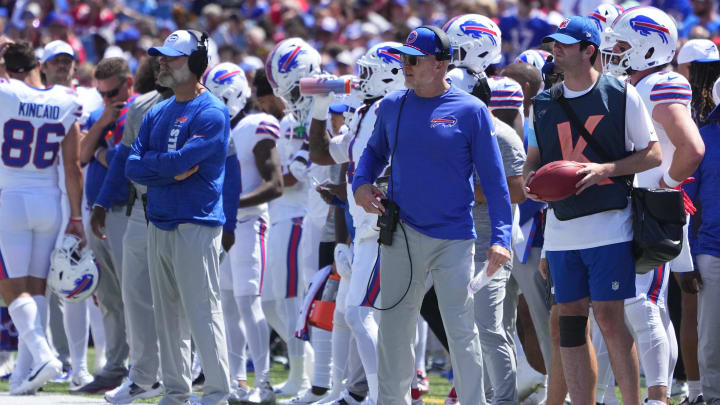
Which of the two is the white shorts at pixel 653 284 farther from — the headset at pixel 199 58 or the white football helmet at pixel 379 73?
the headset at pixel 199 58

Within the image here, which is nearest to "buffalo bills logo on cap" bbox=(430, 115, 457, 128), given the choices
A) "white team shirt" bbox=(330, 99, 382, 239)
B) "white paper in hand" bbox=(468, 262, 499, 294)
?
"white paper in hand" bbox=(468, 262, 499, 294)

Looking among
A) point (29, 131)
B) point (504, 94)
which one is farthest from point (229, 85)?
point (504, 94)

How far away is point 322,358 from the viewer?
317 inches

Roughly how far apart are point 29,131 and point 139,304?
175 cm

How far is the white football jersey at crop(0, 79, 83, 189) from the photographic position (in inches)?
328

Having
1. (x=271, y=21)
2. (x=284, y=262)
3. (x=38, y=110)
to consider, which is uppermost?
(x=271, y=21)

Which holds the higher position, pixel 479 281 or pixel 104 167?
pixel 104 167

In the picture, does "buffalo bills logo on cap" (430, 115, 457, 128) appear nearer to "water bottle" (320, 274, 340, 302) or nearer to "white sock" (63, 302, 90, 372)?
"water bottle" (320, 274, 340, 302)

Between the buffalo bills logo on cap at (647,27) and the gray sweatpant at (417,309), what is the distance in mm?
1675

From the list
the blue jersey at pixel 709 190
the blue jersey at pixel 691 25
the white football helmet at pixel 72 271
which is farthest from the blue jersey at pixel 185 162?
the blue jersey at pixel 691 25

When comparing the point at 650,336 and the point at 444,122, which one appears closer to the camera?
the point at 444,122

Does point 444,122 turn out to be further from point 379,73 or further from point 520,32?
point 520,32

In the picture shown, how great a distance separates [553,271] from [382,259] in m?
0.83

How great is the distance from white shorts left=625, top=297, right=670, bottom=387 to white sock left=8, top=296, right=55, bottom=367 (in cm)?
390
